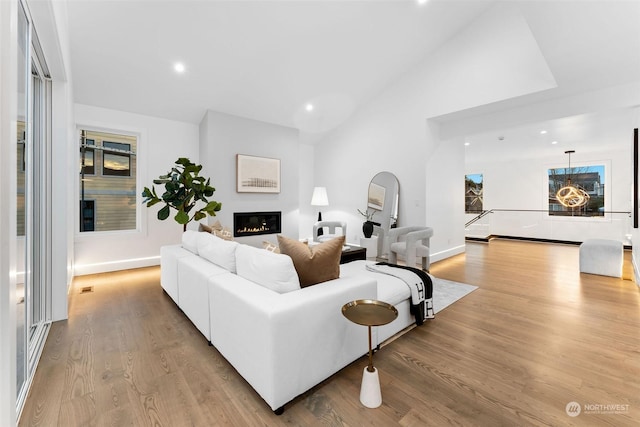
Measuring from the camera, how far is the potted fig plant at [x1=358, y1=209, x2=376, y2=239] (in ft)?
17.9

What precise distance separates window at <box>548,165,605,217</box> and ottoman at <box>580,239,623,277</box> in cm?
425

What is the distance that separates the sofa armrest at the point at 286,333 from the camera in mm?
1490

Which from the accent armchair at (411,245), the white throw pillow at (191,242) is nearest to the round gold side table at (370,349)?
the white throw pillow at (191,242)

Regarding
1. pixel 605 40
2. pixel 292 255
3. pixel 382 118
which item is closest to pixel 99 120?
pixel 292 255

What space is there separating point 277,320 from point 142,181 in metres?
4.53

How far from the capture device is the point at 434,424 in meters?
1.45

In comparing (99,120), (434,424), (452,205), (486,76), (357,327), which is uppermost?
(486,76)

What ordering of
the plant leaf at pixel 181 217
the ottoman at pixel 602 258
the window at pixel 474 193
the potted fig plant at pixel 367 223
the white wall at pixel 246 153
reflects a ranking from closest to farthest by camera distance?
the plant leaf at pixel 181 217
the ottoman at pixel 602 258
the white wall at pixel 246 153
the potted fig plant at pixel 367 223
the window at pixel 474 193

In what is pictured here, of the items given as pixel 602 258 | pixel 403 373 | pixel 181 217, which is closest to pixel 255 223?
pixel 181 217

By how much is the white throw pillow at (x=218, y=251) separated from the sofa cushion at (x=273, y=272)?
36 centimetres

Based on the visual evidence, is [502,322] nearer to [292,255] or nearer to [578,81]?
[292,255]

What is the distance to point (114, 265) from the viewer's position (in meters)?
4.55

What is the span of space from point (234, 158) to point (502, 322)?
4.72 metres

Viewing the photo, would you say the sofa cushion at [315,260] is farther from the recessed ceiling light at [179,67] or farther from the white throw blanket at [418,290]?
the recessed ceiling light at [179,67]
